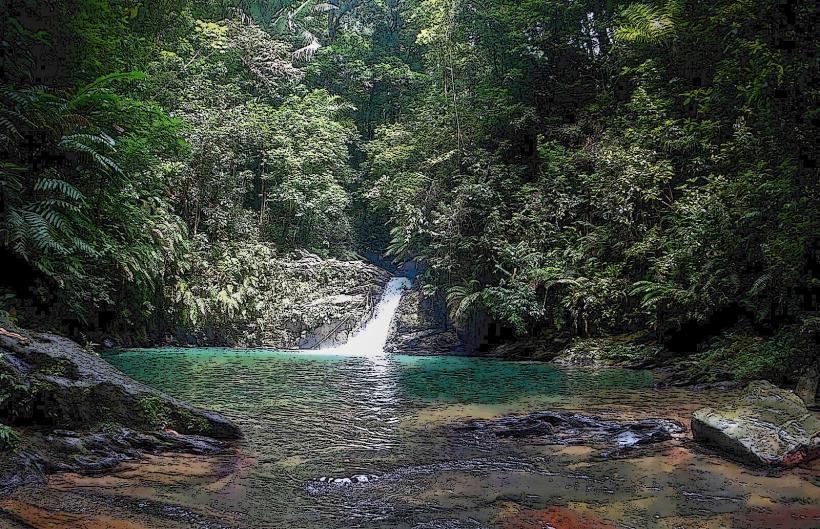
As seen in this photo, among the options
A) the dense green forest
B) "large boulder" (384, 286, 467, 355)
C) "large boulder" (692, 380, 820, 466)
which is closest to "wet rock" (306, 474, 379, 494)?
"large boulder" (692, 380, 820, 466)

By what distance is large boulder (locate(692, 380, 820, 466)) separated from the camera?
4.00 m

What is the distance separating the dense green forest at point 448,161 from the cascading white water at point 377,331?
5.48ft

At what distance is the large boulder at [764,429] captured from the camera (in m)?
4.00

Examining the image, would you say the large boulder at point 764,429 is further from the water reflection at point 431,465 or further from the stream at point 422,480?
the water reflection at point 431,465

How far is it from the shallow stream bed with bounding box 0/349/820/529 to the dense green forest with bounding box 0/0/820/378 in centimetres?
318

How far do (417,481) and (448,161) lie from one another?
1489 centimetres

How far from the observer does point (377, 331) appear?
17359 millimetres

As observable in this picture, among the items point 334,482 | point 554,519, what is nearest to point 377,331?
point 334,482

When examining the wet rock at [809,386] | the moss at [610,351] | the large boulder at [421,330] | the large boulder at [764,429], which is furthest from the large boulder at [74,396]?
the large boulder at [421,330]

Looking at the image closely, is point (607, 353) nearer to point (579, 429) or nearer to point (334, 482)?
point (579, 429)

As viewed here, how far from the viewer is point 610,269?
12.9 meters

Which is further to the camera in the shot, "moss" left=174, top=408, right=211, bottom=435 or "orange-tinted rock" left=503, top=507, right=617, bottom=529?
"moss" left=174, top=408, right=211, bottom=435

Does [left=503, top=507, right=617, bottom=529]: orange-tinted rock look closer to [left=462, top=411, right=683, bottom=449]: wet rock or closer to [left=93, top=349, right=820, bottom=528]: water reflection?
[left=93, top=349, right=820, bottom=528]: water reflection

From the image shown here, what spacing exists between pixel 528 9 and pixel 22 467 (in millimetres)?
17518
